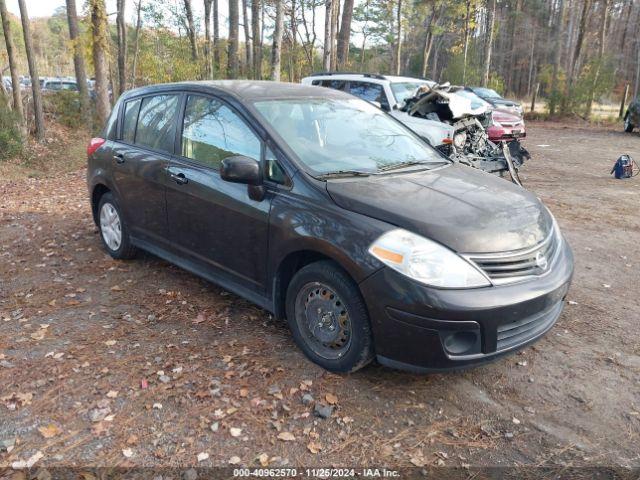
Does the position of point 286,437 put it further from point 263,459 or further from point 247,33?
point 247,33

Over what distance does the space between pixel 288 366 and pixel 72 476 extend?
1.40 metres

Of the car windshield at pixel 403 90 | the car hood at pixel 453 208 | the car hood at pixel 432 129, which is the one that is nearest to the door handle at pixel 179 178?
the car hood at pixel 453 208

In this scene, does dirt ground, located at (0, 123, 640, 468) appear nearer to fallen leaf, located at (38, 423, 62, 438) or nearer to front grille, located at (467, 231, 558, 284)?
fallen leaf, located at (38, 423, 62, 438)

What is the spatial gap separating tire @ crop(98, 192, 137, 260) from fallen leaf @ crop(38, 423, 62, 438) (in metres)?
2.51

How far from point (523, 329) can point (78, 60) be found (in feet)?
50.3

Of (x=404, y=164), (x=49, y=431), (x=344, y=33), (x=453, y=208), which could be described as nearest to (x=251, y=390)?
(x=49, y=431)

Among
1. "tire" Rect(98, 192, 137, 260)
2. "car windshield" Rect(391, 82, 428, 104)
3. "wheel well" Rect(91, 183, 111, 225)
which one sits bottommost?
"tire" Rect(98, 192, 137, 260)

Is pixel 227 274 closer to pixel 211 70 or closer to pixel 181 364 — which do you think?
pixel 181 364

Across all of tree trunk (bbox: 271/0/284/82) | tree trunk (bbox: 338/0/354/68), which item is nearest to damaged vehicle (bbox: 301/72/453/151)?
tree trunk (bbox: 271/0/284/82)

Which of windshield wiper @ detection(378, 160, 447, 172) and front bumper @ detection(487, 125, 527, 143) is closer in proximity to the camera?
windshield wiper @ detection(378, 160, 447, 172)

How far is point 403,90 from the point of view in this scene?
34.8ft

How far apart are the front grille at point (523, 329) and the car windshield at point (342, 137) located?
140 centimetres

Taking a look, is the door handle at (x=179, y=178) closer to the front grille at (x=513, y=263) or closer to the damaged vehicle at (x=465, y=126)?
the front grille at (x=513, y=263)

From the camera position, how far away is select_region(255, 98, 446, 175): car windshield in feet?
12.0
